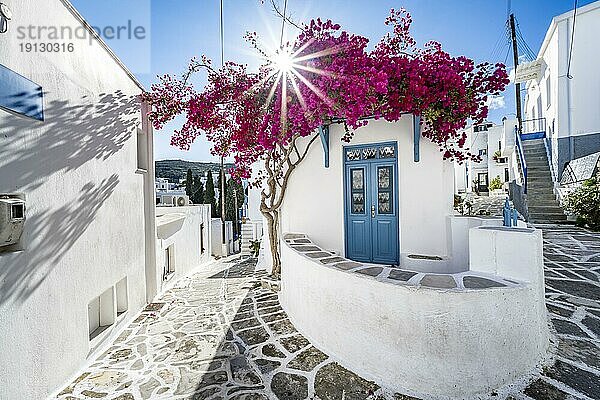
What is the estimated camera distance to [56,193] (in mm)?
4410

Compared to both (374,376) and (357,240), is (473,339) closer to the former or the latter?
(374,376)

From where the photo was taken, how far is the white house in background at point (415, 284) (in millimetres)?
3729

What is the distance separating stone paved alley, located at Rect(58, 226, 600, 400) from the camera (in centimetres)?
395

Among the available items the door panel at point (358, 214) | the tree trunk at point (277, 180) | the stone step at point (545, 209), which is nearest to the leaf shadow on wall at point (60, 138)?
the tree trunk at point (277, 180)

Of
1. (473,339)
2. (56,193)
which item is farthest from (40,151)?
(473,339)

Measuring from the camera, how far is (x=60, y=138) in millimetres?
4562

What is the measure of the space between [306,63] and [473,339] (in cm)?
475

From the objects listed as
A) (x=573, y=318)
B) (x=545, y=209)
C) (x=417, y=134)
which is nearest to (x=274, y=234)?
(x=417, y=134)

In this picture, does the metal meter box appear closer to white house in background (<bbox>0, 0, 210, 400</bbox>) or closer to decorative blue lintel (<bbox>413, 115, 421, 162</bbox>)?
white house in background (<bbox>0, 0, 210, 400</bbox>)

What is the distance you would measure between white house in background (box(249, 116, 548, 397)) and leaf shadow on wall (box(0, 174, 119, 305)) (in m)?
3.52

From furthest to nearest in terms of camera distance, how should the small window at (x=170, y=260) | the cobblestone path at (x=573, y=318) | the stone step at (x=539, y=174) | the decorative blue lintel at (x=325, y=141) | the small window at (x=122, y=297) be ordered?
the stone step at (x=539, y=174)
the small window at (x=170, y=260)
the decorative blue lintel at (x=325, y=141)
the small window at (x=122, y=297)
the cobblestone path at (x=573, y=318)

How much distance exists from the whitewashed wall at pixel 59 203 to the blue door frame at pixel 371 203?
489cm

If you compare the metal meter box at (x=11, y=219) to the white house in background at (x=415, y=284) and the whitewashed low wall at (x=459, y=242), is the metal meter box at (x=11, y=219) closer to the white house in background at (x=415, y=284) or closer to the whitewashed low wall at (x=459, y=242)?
the white house in background at (x=415, y=284)

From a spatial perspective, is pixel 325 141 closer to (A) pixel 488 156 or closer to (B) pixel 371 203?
(B) pixel 371 203
